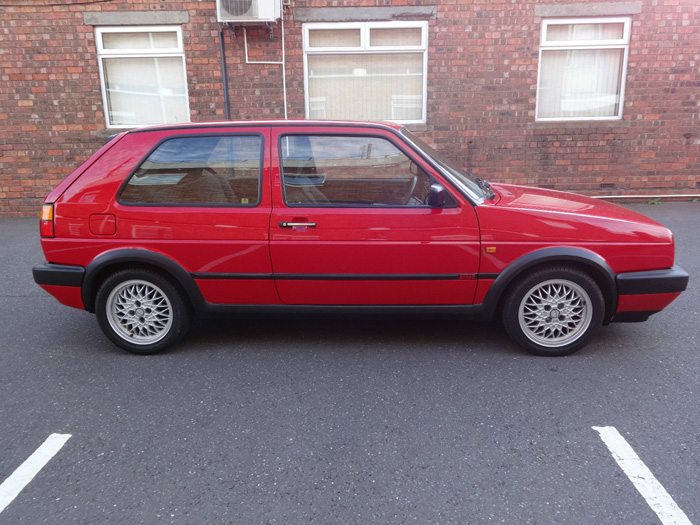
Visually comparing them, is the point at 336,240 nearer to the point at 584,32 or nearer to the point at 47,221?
the point at 47,221

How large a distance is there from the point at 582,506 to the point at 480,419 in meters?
0.76

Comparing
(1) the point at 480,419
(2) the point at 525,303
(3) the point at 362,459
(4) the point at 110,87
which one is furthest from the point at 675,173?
(4) the point at 110,87

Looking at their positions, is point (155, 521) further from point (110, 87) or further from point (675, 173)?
point (675, 173)

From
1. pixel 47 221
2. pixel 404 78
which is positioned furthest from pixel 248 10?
pixel 47 221

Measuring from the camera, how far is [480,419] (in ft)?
9.64

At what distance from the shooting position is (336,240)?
3.62m

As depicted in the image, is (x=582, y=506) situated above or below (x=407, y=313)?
below

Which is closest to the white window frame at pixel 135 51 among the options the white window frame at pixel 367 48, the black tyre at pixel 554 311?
the white window frame at pixel 367 48

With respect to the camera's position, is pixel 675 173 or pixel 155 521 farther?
pixel 675 173

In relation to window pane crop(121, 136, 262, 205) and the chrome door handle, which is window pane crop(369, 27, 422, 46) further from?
the chrome door handle

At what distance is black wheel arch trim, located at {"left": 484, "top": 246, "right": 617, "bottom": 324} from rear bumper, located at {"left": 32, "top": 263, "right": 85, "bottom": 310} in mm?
2825

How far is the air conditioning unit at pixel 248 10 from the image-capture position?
8.49 m

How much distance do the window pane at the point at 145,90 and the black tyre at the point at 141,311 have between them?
6.42 metres

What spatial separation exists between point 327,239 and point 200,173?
3.29ft
